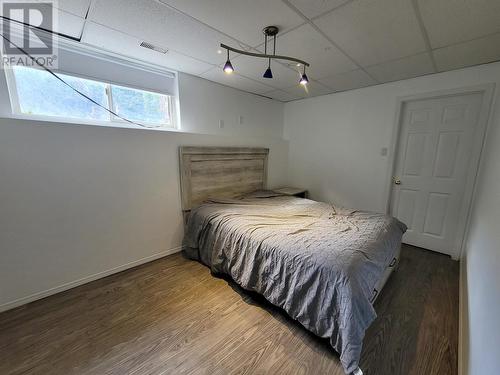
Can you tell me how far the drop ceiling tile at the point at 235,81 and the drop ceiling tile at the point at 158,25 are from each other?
0.60 meters

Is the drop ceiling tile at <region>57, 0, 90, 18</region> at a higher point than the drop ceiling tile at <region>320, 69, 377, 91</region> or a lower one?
lower

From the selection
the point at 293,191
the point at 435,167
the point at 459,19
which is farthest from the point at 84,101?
the point at 435,167

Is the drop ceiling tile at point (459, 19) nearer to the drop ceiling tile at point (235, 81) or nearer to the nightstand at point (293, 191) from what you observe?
the drop ceiling tile at point (235, 81)

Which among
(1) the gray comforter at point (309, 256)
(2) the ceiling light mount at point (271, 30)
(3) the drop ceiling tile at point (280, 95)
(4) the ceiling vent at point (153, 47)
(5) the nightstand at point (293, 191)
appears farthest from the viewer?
(5) the nightstand at point (293, 191)

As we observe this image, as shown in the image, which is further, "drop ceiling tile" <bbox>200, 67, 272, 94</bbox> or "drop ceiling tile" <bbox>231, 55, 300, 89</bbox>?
"drop ceiling tile" <bbox>200, 67, 272, 94</bbox>

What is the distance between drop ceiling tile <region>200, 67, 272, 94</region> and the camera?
2698 mm

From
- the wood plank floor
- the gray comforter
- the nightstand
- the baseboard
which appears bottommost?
the wood plank floor

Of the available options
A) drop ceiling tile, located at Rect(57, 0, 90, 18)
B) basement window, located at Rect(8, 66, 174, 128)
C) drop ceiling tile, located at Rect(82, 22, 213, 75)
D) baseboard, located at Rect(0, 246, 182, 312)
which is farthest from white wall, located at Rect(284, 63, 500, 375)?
drop ceiling tile, located at Rect(57, 0, 90, 18)

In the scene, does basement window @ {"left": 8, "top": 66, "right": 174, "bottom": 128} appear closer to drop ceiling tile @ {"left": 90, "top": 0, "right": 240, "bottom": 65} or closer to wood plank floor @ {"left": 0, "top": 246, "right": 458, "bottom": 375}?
drop ceiling tile @ {"left": 90, "top": 0, "right": 240, "bottom": 65}

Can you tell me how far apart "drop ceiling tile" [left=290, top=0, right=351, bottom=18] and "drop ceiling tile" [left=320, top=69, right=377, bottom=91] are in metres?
1.31

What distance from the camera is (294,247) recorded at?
1.62m

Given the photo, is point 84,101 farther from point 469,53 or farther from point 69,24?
point 469,53

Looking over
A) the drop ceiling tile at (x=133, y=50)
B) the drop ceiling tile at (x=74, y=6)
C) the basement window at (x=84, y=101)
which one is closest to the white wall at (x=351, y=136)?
the drop ceiling tile at (x=133, y=50)

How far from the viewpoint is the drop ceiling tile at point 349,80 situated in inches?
103
